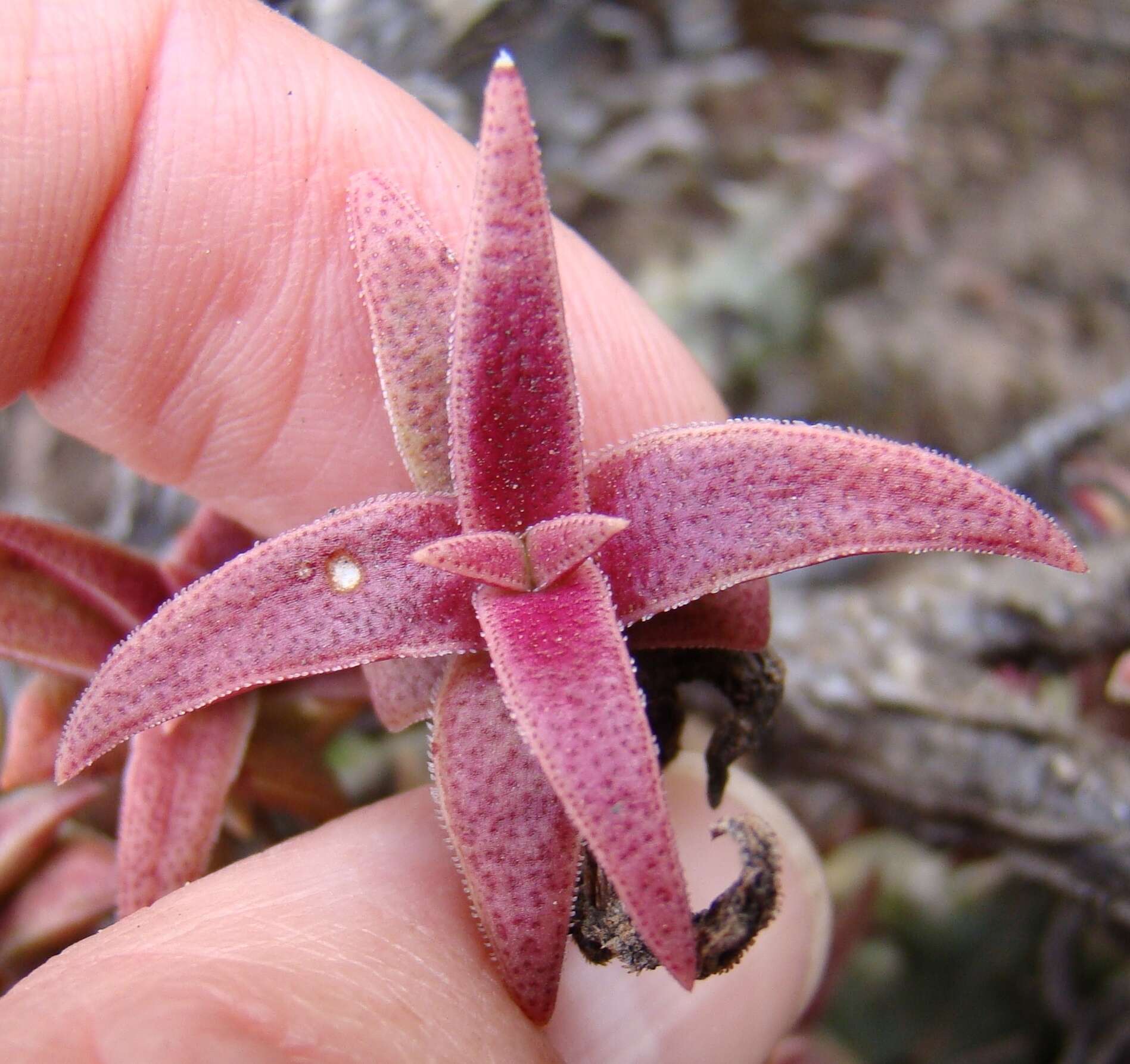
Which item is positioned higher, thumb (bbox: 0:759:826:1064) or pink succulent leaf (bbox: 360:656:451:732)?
pink succulent leaf (bbox: 360:656:451:732)

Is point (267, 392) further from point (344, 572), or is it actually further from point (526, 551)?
point (526, 551)

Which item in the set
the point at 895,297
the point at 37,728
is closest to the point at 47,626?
the point at 37,728

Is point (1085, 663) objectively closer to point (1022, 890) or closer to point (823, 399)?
point (1022, 890)

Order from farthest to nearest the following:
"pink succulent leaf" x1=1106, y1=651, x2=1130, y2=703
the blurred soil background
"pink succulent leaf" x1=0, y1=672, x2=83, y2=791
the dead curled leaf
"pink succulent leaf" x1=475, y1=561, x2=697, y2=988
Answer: the blurred soil background → "pink succulent leaf" x1=1106, y1=651, x2=1130, y2=703 → "pink succulent leaf" x1=0, y1=672, x2=83, y2=791 → the dead curled leaf → "pink succulent leaf" x1=475, y1=561, x2=697, y2=988

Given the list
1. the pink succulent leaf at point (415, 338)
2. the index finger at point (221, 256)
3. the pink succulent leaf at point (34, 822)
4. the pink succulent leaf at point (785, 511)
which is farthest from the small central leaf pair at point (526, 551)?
the pink succulent leaf at point (34, 822)

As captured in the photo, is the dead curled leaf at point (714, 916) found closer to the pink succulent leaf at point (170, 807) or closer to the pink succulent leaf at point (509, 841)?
the pink succulent leaf at point (509, 841)

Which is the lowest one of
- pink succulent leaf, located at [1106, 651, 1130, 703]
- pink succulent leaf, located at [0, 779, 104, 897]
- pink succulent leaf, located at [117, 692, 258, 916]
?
pink succulent leaf, located at [0, 779, 104, 897]

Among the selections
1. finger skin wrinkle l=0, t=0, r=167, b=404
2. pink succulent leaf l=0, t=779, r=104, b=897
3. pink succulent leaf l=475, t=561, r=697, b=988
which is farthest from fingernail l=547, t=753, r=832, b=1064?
finger skin wrinkle l=0, t=0, r=167, b=404

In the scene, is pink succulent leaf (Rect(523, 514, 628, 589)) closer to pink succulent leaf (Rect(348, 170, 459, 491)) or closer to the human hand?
pink succulent leaf (Rect(348, 170, 459, 491))
